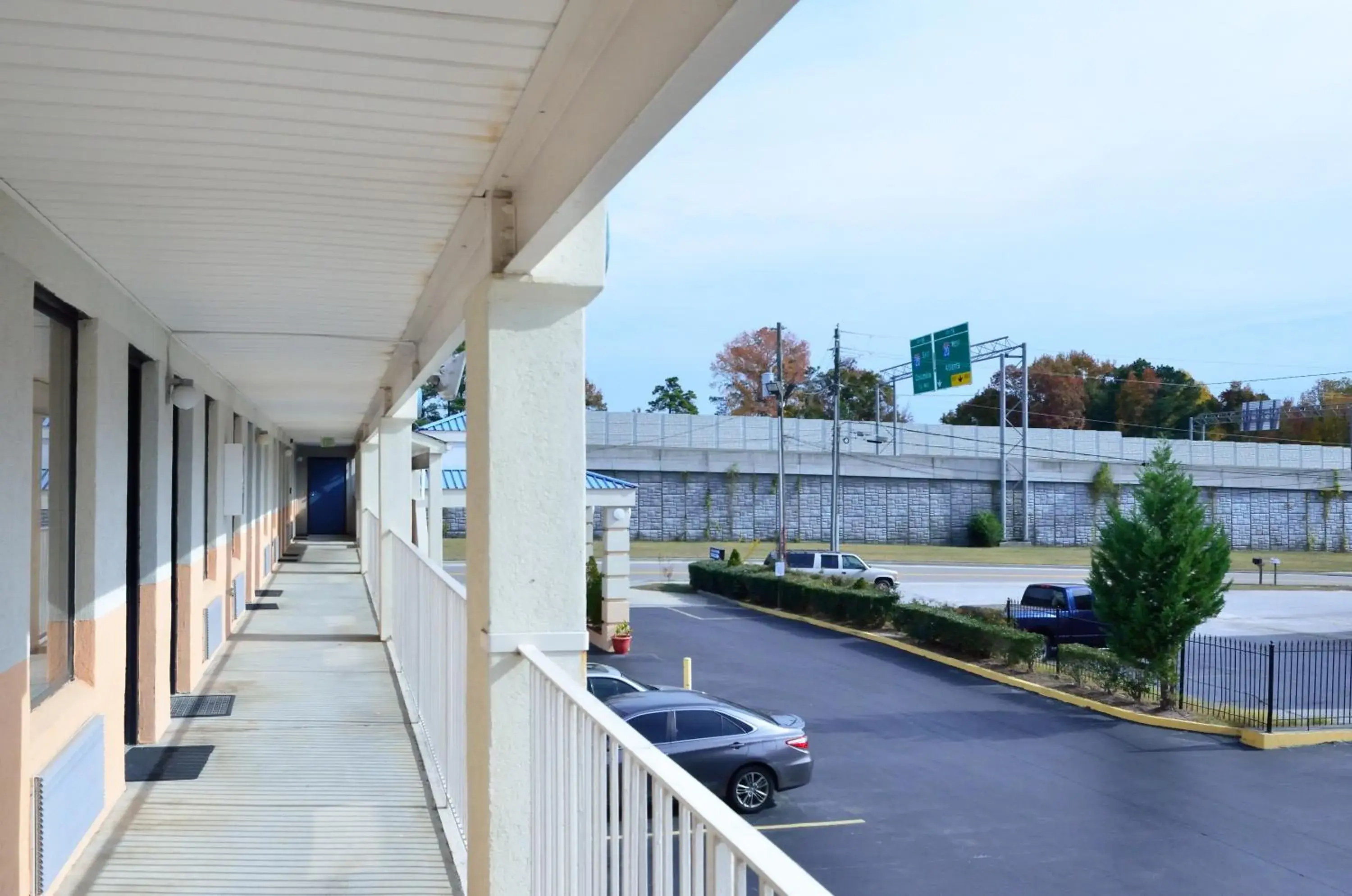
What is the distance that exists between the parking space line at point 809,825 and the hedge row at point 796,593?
1220cm

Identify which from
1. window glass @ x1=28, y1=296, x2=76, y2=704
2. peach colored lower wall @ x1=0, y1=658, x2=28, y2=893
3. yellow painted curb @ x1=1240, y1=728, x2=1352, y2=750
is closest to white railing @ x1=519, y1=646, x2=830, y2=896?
peach colored lower wall @ x1=0, y1=658, x2=28, y2=893

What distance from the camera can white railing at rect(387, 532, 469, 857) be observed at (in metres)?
4.52

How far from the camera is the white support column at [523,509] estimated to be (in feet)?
11.2

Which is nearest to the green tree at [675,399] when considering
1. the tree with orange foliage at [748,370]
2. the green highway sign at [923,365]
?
the tree with orange foliage at [748,370]

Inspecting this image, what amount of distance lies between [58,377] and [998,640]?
53.0 ft

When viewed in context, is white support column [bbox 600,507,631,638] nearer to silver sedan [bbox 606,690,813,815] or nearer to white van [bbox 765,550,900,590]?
silver sedan [bbox 606,690,813,815]

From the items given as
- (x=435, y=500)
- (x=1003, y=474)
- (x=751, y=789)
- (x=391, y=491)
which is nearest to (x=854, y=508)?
(x=1003, y=474)

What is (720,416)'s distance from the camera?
149ft

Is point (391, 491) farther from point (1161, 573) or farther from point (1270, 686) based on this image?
point (1270, 686)

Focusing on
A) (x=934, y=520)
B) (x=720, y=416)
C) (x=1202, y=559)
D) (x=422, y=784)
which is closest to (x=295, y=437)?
(x=1202, y=559)

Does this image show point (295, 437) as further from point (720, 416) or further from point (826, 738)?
point (720, 416)

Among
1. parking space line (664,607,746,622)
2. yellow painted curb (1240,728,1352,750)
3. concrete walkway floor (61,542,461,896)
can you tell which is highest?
concrete walkway floor (61,542,461,896)

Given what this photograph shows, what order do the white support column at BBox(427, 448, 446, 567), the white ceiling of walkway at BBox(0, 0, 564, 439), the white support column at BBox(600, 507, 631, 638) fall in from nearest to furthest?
the white ceiling of walkway at BBox(0, 0, 564, 439) → the white support column at BBox(427, 448, 446, 567) → the white support column at BBox(600, 507, 631, 638)

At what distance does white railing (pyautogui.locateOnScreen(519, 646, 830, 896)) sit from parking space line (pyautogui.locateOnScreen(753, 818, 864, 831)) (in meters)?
7.28
